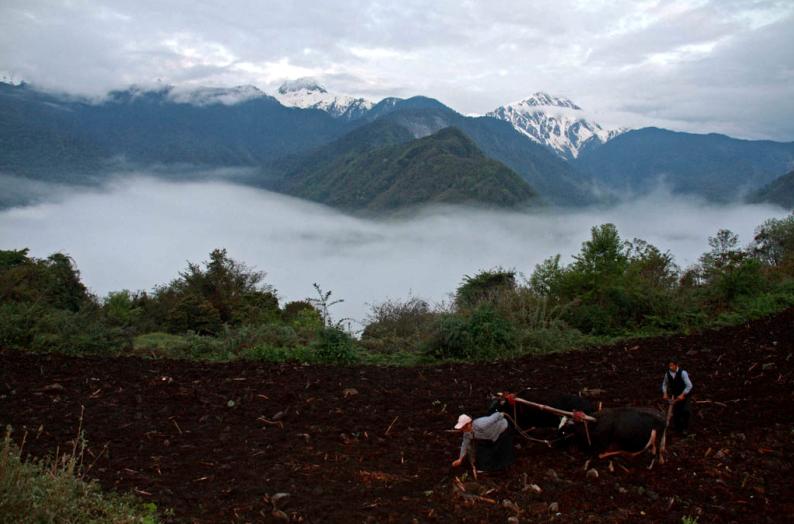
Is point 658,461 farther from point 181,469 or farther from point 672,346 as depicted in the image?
point 672,346

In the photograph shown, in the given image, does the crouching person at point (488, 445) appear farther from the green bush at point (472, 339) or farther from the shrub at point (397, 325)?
the shrub at point (397, 325)

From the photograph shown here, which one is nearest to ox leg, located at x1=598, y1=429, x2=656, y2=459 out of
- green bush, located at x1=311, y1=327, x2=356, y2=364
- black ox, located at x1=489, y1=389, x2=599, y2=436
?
black ox, located at x1=489, y1=389, x2=599, y2=436

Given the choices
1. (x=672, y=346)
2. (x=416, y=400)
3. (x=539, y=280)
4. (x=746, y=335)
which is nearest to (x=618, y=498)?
(x=416, y=400)

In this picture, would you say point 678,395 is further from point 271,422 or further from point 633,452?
point 271,422

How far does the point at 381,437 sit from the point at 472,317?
6.36 metres

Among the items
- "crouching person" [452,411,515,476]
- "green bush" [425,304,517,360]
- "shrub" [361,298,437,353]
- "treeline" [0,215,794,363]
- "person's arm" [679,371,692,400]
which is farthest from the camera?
"shrub" [361,298,437,353]

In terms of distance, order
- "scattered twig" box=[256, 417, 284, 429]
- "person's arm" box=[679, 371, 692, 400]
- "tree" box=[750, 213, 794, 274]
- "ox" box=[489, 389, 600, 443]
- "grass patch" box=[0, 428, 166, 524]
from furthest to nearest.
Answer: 1. "tree" box=[750, 213, 794, 274]
2. "scattered twig" box=[256, 417, 284, 429]
3. "person's arm" box=[679, 371, 692, 400]
4. "ox" box=[489, 389, 600, 443]
5. "grass patch" box=[0, 428, 166, 524]

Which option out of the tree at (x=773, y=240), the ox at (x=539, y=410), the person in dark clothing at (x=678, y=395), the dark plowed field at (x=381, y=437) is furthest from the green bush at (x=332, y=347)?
the tree at (x=773, y=240)

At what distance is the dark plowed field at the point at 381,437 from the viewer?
571cm

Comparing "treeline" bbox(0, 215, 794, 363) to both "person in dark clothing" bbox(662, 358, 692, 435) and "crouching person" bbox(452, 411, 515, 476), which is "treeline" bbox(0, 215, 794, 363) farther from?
A: "crouching person" bbox(452, 411, 515, 476)

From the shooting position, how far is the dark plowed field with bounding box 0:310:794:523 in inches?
225

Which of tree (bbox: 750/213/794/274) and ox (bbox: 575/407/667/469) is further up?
tree (bbox: 750/213/794/274)

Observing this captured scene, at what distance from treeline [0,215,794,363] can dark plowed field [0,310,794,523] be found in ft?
4.08

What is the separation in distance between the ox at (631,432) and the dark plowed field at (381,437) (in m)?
0.16
